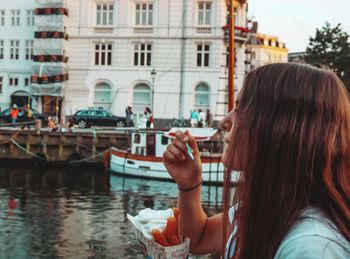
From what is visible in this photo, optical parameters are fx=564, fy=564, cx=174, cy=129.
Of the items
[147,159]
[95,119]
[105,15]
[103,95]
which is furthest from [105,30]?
[147,159]

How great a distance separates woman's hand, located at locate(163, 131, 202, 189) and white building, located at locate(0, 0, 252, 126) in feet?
130

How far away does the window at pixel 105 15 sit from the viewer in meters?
44.9

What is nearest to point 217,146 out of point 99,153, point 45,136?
point 99,153

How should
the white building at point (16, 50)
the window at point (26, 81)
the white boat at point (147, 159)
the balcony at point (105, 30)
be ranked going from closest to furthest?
the white boat at point (147, 159)
the balcony at point (105, 30)
the window at point (26, 81)
the white building at point (16, 50)

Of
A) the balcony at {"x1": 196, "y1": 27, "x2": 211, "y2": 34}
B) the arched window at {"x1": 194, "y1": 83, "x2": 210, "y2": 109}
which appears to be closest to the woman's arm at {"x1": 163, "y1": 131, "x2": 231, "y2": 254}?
the arched window at {"x1": 194, "y1": 83, "x2": 210, "y2": 109}

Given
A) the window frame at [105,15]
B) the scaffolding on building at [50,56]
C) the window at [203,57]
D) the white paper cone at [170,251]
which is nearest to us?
the white paper cone at [170,251]

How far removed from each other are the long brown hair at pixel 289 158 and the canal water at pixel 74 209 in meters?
11.1

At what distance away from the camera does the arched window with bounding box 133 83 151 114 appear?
43.4 metres

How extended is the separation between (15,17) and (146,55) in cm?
1234

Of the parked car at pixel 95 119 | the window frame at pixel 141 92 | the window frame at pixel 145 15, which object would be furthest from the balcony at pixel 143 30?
the parked car at pixel 95 119

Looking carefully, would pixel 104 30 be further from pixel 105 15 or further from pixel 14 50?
pixel 14 50

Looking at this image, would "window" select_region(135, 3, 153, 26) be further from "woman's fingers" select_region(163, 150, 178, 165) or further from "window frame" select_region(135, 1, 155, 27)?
"woman's fingers" select_region(163, 150, 178, 165)

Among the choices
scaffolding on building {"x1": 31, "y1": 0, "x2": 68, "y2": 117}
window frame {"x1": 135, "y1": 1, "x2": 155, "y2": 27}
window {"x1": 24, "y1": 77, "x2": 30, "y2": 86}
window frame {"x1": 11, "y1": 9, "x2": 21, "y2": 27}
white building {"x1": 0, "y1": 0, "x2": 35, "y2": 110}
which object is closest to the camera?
scaffolding on building {"x1": 31, "y1": 0, "x2": 68, "y2": 117}

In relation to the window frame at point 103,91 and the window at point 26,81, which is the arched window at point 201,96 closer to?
the window frame at point 103,91
